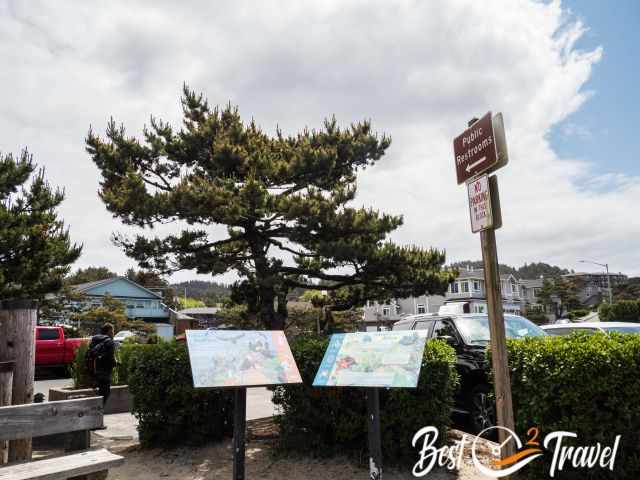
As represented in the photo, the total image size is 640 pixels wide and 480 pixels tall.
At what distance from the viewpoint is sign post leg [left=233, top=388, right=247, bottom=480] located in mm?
4492

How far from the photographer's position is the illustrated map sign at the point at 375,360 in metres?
4.18

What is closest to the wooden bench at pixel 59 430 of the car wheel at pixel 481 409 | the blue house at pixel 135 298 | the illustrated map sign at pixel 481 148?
the illustrated map sign at pixel 481 148

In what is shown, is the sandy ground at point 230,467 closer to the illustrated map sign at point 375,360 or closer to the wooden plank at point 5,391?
the illustrated map sign at point 375,360

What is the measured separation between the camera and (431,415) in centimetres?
557

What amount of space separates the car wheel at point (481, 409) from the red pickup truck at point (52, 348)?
15724 mm

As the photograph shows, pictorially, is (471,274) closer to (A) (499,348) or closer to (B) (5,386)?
(A) (499,348)

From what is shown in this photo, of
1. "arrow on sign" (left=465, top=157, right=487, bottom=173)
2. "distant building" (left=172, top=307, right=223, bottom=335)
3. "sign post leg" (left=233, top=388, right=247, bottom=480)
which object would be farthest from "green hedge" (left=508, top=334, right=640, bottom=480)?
"distant building" (left=172, top=307, right=223, bottom=335)

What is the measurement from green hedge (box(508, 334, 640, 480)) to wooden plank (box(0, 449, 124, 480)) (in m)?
3.69

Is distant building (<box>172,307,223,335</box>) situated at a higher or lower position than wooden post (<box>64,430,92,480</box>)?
higher

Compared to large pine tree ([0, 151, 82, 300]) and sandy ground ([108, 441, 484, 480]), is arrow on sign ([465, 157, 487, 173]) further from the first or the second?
large pine tree ([0, 151, 82, 300])

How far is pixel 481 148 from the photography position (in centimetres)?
423

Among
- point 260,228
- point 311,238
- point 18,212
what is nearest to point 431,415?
point 311,238

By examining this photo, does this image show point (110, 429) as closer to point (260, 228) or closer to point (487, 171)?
point (260, 228)

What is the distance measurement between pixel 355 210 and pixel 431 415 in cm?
591
